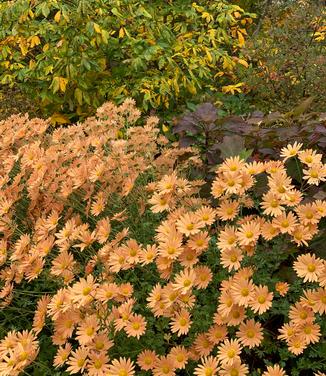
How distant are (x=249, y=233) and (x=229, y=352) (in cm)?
37

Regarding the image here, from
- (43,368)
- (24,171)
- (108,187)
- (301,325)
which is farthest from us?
(24,171)

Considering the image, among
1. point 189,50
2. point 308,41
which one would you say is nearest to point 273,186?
point 189,50

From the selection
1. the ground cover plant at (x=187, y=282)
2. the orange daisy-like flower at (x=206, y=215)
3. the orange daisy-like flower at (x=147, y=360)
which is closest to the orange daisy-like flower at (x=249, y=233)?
the ground cover plant at (x=187, y=282)

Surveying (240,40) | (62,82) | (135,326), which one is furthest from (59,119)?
(135,326)

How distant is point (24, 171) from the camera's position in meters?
3.01

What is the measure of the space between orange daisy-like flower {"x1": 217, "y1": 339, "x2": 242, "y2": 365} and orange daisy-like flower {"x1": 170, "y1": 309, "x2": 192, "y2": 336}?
0.13 meters

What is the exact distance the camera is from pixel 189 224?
79.7 inches

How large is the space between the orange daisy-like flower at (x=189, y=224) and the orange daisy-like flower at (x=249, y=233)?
0.13 m

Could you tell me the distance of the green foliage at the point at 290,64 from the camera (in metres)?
4.71

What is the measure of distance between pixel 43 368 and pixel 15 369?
312 mm

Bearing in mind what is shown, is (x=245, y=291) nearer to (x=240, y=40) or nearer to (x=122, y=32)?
(x=122, y=32)

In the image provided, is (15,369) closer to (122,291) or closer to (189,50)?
(122,291)

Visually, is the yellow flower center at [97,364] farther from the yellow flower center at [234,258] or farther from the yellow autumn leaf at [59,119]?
the yellow autumn leaf at [59,119]

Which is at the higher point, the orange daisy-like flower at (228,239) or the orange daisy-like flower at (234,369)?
the orange daisy-like flower at (228,239)
